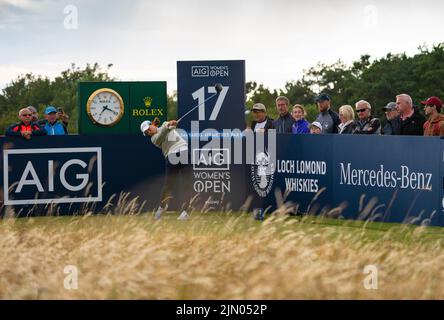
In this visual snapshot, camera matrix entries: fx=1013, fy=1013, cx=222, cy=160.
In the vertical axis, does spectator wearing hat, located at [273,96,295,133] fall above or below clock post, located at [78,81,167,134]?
below

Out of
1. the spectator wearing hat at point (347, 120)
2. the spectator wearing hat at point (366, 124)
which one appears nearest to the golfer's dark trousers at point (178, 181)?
the spectator wearing hat at point (347, 120)

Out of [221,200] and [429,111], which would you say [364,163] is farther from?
[221,200]

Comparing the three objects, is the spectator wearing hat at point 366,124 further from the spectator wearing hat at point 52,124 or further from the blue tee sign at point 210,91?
the spectator wearing hat at point 52,124

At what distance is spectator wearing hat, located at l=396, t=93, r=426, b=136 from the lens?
51.2 feet

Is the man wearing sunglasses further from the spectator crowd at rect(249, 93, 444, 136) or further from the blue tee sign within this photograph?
the spectator crowd at rect(249, 93, 444, 136)

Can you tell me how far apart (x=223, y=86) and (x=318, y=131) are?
1.83 m

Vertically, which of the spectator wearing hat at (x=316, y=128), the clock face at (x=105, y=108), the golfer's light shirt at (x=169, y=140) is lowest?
the golfer's light shirt at (x=169, y=140)

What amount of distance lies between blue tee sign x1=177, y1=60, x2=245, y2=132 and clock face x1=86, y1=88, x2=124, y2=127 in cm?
429

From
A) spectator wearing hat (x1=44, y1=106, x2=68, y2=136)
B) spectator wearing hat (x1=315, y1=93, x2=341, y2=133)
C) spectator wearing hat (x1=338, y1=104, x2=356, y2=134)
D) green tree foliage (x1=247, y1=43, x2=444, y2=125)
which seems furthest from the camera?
green tree foliage (x1=247, y1=43, x2=444, y2=125)

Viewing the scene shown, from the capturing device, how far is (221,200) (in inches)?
709

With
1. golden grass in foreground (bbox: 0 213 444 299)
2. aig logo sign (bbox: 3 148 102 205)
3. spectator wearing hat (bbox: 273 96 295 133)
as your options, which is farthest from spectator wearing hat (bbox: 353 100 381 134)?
golden grass in foreground (bbox: 0 213 444 299)

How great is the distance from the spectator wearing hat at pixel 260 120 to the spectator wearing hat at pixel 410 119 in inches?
105

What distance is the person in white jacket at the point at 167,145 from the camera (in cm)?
1652

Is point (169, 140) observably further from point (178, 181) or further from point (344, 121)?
point (344, 121)
